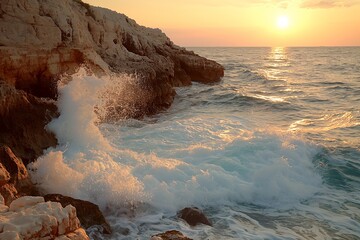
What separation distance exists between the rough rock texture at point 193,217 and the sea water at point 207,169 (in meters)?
0.15

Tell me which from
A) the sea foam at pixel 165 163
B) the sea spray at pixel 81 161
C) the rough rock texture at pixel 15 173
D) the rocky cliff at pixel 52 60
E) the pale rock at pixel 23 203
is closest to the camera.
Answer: the pale rock at pixel 23 203

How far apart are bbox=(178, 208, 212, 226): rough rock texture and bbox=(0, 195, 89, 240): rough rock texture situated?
278 centimetres

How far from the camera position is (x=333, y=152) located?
10641 mm

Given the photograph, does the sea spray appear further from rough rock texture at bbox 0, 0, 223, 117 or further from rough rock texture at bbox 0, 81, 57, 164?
rough rock texture at bbox 0, 0, 223, 117

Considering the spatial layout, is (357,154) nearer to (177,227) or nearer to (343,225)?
(343,225)

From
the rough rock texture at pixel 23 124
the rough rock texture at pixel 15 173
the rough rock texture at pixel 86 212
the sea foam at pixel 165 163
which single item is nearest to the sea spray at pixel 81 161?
the sea foam at pixel 165 163

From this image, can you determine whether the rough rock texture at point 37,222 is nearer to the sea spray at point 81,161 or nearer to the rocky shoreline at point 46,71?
the rocky shoreline at point 46,71

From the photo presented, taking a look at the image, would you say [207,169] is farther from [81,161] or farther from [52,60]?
[52,60]

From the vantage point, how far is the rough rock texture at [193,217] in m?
6.34

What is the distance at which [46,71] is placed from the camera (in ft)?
36.5

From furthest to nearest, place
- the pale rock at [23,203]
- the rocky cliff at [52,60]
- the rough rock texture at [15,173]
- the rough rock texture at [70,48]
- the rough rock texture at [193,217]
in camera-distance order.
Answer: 1. the rough rock texture at [70,48]
2. the rocky cliff at [52,60]
3. the rough rock texture at [193,217]
4. the rough rock texture at [15,173]
5. the pale rock at [23,203]

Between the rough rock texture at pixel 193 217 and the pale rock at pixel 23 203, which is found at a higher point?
the pale rock at pixel 23 203

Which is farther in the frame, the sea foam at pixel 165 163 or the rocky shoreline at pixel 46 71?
the sea foam at pixel 165 163

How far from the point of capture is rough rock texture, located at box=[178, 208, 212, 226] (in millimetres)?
6344
